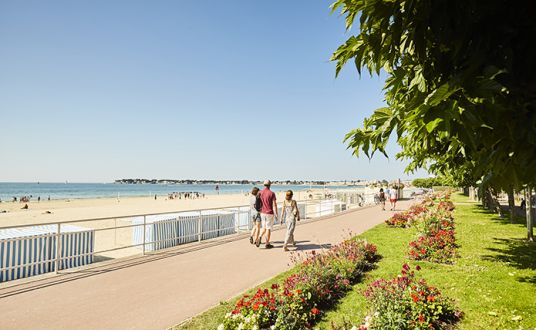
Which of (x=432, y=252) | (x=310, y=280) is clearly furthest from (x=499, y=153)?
(x=432, y=252)

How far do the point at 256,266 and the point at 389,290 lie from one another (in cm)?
438

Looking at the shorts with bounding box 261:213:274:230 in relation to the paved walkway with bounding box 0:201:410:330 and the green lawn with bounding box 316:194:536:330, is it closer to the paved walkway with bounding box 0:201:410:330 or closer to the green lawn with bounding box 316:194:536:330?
the paved walkway with bounding box 0:201:410:330

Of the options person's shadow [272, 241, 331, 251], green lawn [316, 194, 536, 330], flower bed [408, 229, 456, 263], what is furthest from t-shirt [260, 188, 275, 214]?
flower bed [408, 229, 456, 263]

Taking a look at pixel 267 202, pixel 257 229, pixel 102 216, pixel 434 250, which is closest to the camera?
pixel 434 250

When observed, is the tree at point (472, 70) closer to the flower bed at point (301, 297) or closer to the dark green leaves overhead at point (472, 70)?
the dark green leaves overhead at point (472, 70)

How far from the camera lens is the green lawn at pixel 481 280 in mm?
5115

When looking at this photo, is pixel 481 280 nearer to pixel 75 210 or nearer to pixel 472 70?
pixel 472 70

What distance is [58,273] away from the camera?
8.20 metres

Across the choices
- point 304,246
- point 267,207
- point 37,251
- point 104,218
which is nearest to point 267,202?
point 267,207

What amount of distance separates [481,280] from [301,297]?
4548mm

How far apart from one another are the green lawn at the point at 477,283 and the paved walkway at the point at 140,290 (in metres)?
0.77

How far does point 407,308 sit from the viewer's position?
193 inches

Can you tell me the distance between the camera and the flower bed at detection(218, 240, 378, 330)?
15.7ft

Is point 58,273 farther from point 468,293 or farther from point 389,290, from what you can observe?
point 468,293
